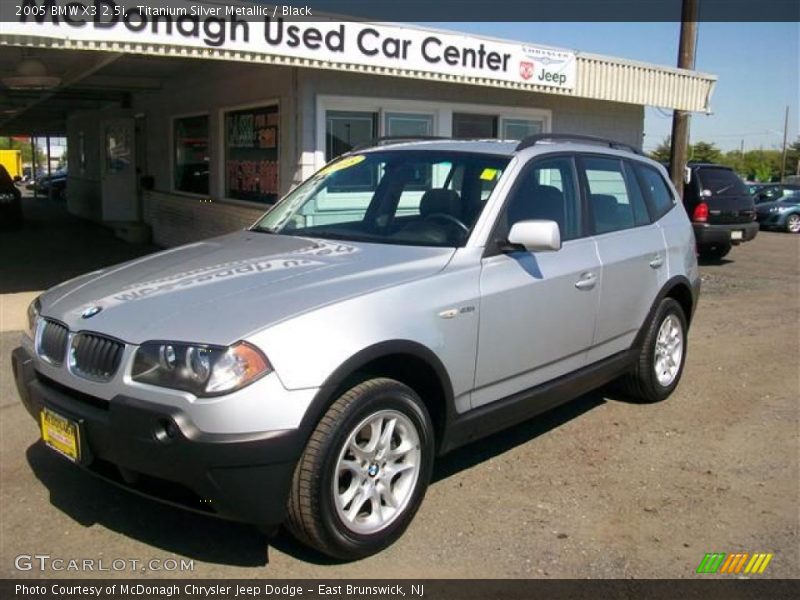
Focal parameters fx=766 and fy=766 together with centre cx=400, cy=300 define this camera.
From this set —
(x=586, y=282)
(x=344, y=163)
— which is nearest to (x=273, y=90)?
(x=344, y=163)

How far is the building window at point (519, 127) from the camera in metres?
11.9

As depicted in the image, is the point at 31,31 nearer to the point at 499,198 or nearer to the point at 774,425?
the point at 499,198

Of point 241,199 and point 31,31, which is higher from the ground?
point 31,31

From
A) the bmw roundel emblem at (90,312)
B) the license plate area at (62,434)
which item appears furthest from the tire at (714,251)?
the license plate area at (62,434)

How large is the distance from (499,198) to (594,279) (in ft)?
3.00

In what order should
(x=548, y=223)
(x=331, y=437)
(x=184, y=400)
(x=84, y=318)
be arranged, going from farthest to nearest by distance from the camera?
(x=548, y=223) < (x=84, y=318) < (x=331, y=437) < (x=184, y=400)

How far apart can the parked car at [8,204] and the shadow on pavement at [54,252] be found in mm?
293

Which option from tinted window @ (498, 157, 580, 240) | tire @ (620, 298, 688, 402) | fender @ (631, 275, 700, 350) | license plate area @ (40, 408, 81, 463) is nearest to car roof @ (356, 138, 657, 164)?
tinted window @ (498, 157, 580, 240)

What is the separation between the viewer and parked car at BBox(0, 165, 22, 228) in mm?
17453

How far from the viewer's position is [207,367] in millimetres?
2836

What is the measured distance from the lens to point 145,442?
112 inches

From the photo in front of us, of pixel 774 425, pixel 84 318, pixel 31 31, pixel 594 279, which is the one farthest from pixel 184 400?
pixel 31 31

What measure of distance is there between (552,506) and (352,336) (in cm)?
152

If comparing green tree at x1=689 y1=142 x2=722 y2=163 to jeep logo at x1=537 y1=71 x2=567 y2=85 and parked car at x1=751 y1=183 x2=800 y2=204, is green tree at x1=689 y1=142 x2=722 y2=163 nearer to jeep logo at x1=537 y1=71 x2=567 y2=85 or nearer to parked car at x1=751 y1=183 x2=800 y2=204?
parked car at x1=751 y1=183 x2=800 y2=204
